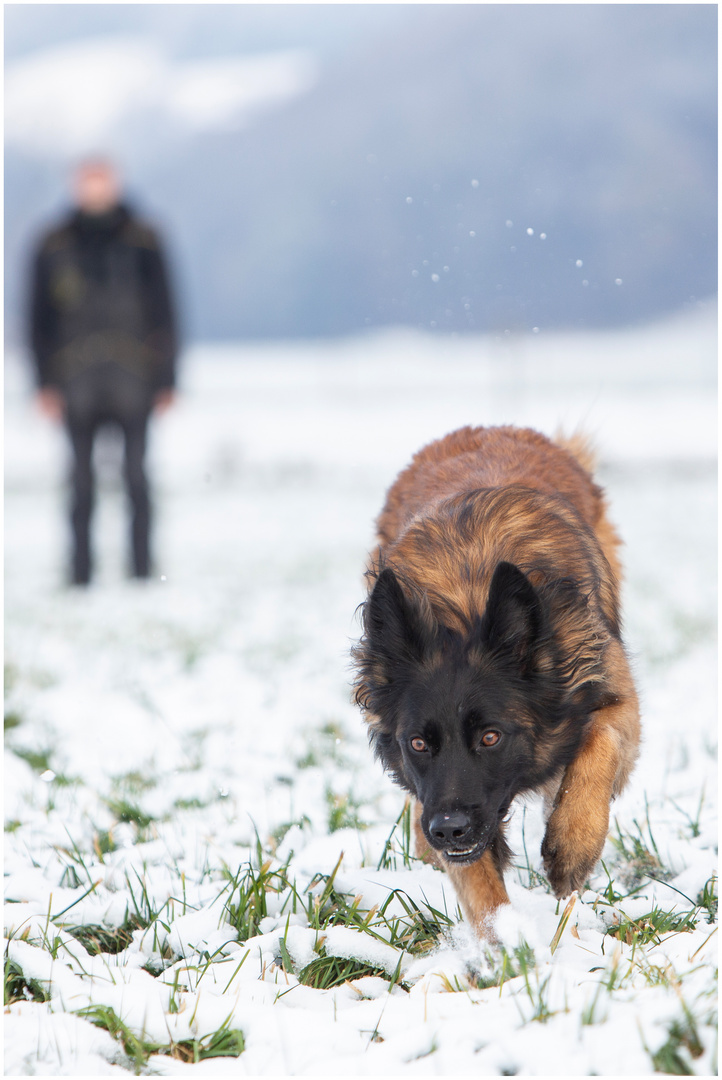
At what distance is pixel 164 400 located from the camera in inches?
380

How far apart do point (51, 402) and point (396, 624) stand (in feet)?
24.4

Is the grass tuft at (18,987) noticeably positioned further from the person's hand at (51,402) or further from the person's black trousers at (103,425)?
the person's hand at (51,402)

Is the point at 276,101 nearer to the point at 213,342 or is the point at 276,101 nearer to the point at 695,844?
the point at 213,342

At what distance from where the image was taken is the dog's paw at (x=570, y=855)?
293cm

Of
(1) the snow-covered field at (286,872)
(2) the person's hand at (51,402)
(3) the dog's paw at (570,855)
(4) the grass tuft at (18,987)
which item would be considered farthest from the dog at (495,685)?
(2) the person's hand at (51,402)

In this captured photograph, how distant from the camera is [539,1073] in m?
1.91

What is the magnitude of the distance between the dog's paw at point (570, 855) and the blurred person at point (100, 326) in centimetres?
734

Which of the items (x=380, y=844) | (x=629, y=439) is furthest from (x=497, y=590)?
(x=629, y=439)

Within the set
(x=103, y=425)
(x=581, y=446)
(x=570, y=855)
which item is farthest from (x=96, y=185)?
(x=570, y=855)

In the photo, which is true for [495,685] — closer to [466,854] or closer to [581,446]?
[466,854]

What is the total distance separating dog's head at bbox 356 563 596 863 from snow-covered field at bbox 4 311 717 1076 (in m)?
0.34

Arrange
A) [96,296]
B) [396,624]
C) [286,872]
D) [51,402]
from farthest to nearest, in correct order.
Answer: [51,402] < [96,296] < [286,872] < [396,624]

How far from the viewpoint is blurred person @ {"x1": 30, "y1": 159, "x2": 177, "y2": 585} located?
9258 millimetres

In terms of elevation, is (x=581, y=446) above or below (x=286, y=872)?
above
